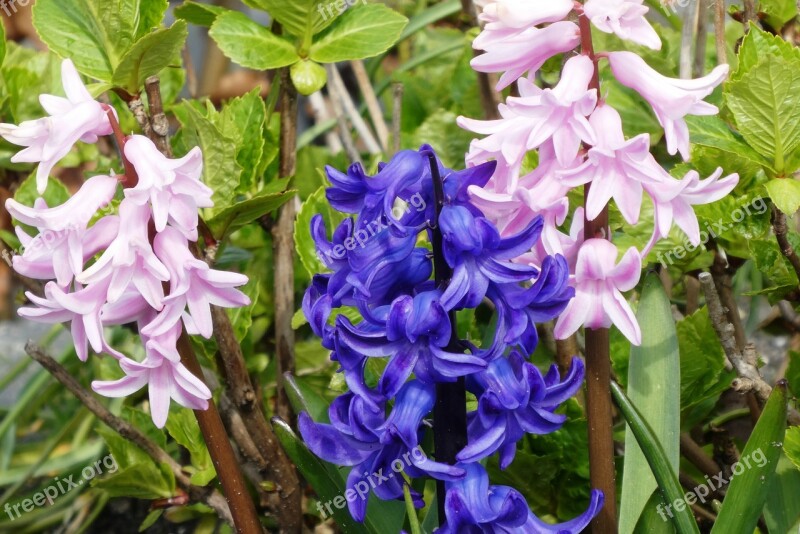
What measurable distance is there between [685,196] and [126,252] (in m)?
0.52

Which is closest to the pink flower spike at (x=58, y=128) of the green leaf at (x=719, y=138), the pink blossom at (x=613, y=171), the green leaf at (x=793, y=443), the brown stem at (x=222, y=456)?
the brown stem at (x=222, y=456)

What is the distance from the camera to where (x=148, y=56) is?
3.64 feet

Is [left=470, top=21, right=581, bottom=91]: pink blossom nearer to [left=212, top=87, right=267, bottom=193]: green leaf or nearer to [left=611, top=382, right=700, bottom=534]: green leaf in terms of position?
[left=611, top=382, right=700, bottom=534]: green leaf

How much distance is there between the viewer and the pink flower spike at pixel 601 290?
938mm

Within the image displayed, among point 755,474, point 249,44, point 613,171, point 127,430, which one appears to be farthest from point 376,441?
point 249,44

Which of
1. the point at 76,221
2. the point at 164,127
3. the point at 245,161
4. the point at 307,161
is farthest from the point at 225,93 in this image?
the point at 76,221

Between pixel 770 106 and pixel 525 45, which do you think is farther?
pixel 770 106

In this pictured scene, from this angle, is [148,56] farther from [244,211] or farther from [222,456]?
[222,456]

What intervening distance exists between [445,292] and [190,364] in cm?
32

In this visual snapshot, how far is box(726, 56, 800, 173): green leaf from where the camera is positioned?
44.3 inches

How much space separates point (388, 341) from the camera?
871mm

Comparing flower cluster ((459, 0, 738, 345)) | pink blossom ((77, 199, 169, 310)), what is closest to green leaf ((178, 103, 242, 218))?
pink blossom ((77, 199, 169, 310))

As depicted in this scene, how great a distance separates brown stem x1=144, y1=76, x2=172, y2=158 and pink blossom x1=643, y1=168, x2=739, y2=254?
0.57 metres

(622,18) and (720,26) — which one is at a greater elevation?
(622,18)
